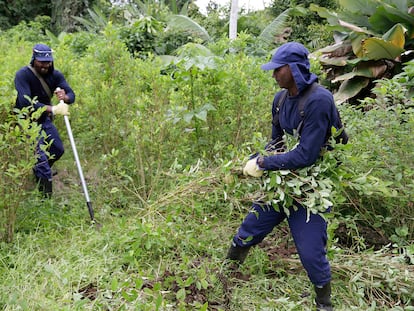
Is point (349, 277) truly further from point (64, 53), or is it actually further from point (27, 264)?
point (64, 53)

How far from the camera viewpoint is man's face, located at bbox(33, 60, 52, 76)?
14.5 ft

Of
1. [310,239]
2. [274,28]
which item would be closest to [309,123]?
[310,239]

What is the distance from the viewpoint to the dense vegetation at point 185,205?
306 cm

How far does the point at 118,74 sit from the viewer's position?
4.76 meters

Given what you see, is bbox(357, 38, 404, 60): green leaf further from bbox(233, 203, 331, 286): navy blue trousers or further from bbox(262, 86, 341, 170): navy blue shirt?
bbox(233, 203, 331, 286): navy blue trousers

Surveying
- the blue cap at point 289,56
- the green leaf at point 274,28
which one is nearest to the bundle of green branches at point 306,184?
the blue cap at point 289,56

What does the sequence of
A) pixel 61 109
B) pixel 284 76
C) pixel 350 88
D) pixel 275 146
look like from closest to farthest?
pixel 284 76 < pixel 275 146 < pixel 61 109 < pixel 350 88

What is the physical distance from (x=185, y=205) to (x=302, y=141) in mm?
1218

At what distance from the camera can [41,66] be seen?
175 inches

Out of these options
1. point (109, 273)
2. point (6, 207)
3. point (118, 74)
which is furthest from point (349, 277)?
point (118, 74)

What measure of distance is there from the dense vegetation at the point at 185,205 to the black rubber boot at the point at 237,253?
0.11 meters

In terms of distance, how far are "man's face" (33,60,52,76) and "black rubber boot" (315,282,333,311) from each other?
3420 millimetres

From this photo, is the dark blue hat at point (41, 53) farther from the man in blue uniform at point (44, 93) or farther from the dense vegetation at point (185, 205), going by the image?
the dense vegetation at point (185, 205)

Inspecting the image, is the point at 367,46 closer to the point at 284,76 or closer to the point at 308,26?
the point at 284,76
